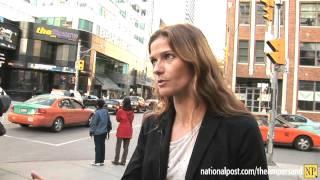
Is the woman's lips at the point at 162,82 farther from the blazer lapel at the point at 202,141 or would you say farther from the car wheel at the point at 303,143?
the car wheel at the point at 303,143

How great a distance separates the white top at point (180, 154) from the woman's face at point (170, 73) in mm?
218

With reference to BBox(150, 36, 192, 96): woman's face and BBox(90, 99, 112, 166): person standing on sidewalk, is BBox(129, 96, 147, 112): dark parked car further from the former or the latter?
BBox(150, 36, 192, 96): woman's face

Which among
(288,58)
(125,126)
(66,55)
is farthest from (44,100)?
(66,55)

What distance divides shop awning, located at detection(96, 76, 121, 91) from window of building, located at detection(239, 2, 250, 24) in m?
26.3

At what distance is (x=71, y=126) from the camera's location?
18.6 meters

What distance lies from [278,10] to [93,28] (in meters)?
45.3

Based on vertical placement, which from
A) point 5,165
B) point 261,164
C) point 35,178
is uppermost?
point 261,164

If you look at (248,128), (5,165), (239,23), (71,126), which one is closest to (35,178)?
(248,128)

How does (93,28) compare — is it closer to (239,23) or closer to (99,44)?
(99,44)

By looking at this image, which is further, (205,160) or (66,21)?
(66,21)

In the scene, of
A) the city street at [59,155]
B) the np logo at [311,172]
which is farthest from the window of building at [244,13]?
the np logo at [311,172]

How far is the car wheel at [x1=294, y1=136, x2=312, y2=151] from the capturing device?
17438 millimetres

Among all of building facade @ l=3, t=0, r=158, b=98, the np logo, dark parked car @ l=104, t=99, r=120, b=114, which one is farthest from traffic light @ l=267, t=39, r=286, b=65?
building facade @ l=3, t=0, r=158, b=98

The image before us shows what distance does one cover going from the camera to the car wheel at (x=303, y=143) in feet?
57.2
